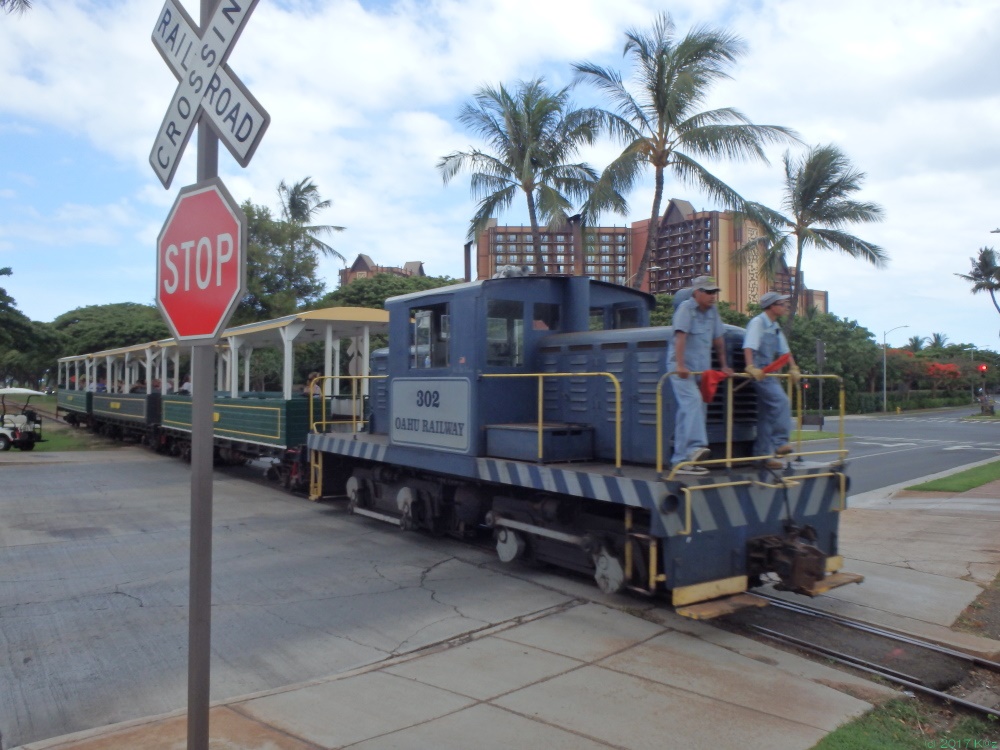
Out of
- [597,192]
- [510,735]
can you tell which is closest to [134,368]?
[597,192]

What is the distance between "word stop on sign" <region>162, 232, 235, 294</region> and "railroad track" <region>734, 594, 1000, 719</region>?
504 centimetres

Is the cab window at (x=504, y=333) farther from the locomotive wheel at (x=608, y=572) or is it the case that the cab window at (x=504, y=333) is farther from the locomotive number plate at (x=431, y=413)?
the locomotive wheel at (x=608, y=572)

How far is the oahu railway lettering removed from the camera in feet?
26.8

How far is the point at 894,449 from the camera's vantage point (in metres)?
24.4

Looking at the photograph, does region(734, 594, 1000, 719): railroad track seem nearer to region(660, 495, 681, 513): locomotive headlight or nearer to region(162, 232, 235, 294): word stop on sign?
region(660, 495, 681, 513): locomotive headlight

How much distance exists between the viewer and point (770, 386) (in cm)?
690

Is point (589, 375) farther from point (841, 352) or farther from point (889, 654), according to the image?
point (841, 352)

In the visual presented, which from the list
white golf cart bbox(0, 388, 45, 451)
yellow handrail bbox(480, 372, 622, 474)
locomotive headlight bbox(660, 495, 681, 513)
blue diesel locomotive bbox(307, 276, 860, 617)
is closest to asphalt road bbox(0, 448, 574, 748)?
blue diesel locomotive bbox(307, 276, 860, 617)

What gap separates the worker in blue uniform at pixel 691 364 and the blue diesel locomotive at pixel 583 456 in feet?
0.69

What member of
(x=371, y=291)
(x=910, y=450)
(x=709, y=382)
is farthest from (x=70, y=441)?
(x=910, y=450)

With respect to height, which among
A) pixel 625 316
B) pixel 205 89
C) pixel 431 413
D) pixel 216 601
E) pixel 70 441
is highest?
pixel 205 89

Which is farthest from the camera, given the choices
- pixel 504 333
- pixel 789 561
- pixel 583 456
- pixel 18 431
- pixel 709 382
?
pixel 18 431

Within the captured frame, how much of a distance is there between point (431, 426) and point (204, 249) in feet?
18.3

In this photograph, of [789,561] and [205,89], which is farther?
[789,561]
